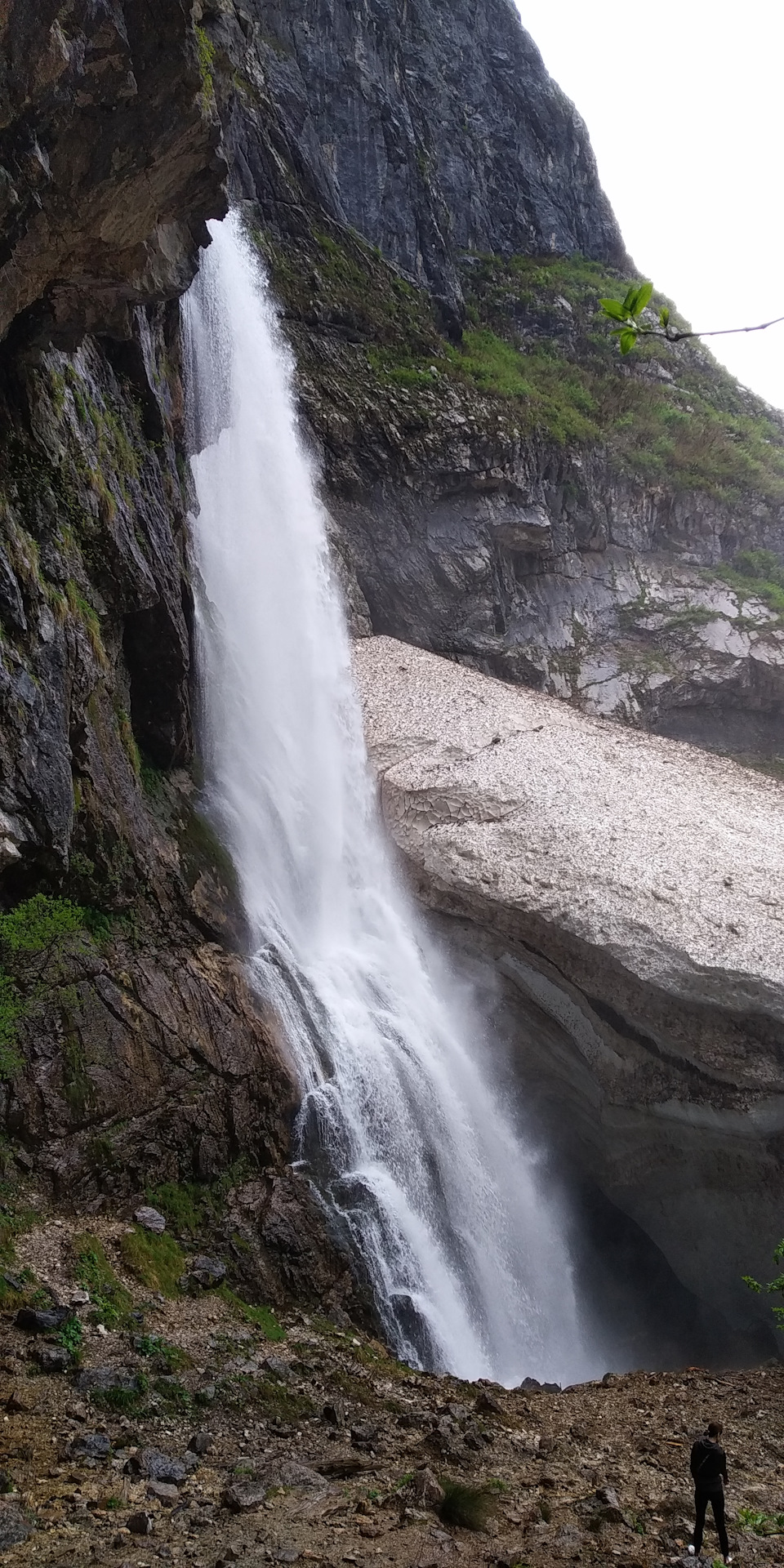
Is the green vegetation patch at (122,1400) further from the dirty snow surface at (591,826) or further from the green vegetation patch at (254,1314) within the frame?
the dirty snow surface at (591,826)

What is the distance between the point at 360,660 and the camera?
22.6 meters

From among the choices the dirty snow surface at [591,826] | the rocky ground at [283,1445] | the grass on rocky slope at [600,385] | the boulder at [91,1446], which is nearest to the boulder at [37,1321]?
the rocky ground at [283,1445]

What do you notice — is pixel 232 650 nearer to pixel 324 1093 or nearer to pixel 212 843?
pixel 212 843

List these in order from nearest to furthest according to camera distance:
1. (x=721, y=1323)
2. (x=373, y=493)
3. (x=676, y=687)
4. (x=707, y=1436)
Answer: (x=707, y=1436) → (x=721, y=1323) → (x=373, y=493) → (x=676, y=687)

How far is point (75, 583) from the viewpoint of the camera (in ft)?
38.1

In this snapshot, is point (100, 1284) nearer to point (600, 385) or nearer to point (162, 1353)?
point (162, 1353)

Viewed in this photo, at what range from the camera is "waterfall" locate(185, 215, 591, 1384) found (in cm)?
1221

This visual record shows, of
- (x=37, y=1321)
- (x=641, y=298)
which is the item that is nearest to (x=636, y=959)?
(x=37, y=1321)

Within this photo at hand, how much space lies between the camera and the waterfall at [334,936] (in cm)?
1221

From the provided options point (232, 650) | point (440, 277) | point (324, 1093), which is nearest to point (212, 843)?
point (324, 1093)

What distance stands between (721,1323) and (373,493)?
19.1m

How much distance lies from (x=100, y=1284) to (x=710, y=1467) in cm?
494

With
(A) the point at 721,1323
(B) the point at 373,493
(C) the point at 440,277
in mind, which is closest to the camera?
(A) the point at 721,1323

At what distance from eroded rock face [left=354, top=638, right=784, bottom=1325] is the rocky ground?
14.8 ft
